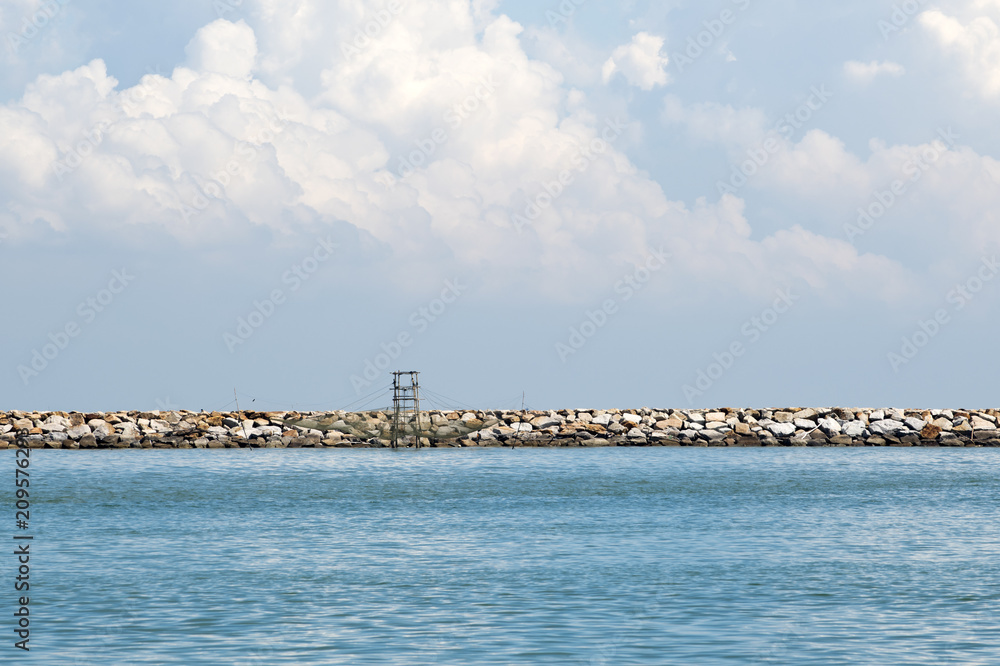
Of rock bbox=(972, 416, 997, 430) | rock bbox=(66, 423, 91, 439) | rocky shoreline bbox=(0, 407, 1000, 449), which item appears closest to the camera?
rock bbox=(66, 423, 91, 439)

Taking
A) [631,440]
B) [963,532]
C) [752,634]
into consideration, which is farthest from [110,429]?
[752,634]

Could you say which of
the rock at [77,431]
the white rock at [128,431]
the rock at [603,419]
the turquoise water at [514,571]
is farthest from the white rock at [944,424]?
the rock at [77,431]

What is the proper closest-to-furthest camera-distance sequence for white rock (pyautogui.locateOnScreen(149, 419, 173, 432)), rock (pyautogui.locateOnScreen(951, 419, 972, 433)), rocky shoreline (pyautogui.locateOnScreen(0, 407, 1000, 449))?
rocky shoreline (pyautogui.locateOnScreen(0, 407, 1000, 449)) → white rock (pyautogui.locateOnScreen(149, 419, 173, 432)) → rock (pyautogui.locateOnScreen(951, 419, 972, 433))

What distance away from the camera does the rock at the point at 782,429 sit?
233 ft

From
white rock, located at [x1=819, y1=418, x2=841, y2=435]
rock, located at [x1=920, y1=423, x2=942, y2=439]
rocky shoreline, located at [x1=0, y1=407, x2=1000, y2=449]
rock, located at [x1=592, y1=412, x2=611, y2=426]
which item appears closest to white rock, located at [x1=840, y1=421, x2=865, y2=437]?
rocky shoreline, located at [x1=0, y1=407, x2=1000, y2=449]

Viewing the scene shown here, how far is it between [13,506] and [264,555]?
52.7 ft

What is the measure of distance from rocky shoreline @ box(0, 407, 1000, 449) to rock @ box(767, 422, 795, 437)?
2.5 inches

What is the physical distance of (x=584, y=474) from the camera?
52.2 metres

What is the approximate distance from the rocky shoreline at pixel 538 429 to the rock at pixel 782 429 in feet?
0.21

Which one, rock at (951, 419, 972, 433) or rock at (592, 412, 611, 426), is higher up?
rock at (592, 412, 611, 426)

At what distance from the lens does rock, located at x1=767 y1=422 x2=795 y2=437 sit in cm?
7112

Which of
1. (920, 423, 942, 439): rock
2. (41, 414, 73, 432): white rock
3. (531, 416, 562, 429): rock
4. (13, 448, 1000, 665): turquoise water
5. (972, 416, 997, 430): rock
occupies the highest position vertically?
(41, 414, 73, 432): white rock

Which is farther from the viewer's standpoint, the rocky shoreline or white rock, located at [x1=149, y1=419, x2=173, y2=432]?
white rock, located at [x1=149, y1=419, x2=173, y2=432]

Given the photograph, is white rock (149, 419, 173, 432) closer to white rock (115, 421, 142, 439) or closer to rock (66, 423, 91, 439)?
white rock (115, 421, 142, 439)
